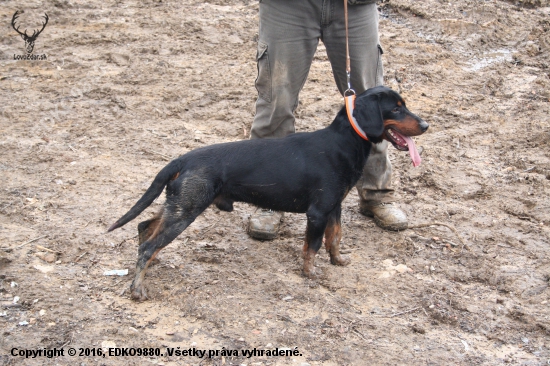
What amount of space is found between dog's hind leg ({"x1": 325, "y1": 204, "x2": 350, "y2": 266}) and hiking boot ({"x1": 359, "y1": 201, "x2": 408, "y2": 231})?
0.63 m

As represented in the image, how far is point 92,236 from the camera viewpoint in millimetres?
4535

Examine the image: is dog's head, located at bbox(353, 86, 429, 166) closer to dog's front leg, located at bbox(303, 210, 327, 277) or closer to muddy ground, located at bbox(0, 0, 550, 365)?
dog's front leg, located at bbox(303, 210, 327, 277)

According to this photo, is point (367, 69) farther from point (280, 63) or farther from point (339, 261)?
point (339, 261)

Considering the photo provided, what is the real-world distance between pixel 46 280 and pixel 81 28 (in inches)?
228

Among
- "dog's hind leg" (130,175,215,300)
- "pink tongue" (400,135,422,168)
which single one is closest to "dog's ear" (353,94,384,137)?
"pink tongue" (400,135,422,168)

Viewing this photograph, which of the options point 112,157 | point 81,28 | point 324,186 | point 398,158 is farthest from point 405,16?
point 324,186

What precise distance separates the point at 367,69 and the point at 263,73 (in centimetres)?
80

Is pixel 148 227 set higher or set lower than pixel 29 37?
lower

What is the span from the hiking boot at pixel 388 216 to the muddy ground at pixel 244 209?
116 mm

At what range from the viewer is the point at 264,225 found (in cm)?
470

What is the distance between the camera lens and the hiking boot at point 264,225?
469 cm

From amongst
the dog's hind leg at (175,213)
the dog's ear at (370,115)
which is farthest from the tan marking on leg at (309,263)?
the dog's ear at (370,115)

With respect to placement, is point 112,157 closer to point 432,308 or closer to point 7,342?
point 7,342

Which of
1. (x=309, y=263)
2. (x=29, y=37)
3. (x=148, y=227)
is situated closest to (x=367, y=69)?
(x=309, y=263)
